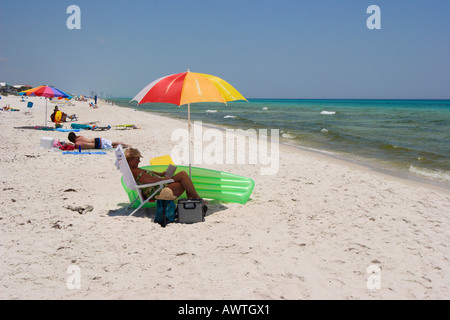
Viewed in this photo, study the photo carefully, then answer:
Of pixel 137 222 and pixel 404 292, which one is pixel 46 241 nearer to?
pixel 137 222

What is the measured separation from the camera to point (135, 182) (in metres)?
4.30

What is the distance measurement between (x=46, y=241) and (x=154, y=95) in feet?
6.97

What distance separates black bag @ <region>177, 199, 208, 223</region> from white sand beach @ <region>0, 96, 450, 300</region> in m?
0.13

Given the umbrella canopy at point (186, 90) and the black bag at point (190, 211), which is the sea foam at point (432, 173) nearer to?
the umbrella canopy at point (186, 90)

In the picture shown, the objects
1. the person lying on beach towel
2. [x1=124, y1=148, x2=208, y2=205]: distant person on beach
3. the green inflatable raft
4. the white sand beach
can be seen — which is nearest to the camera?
the white sand beach

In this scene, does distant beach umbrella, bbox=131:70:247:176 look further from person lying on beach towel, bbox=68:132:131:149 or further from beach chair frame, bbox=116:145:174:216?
person lying on beach towel, bbox=68:132:131:149

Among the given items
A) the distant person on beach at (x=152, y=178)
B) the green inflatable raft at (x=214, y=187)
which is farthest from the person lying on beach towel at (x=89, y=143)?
the distant person on beach at (x=152, y=178)

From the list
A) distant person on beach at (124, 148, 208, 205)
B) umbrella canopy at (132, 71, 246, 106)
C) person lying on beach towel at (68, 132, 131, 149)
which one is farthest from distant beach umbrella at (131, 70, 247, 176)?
person lying on beach towel at (68, 132, 131, 149)

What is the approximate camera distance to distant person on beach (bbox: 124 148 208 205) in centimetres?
440

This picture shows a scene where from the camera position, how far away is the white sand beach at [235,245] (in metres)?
2.84

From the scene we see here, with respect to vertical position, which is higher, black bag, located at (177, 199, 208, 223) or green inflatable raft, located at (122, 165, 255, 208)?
green inflatable raft, located at (122, 165, 255, 208)

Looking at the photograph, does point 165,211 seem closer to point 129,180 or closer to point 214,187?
point 129,180

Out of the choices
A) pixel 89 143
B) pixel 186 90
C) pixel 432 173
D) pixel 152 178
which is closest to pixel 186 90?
pixel 186 90
